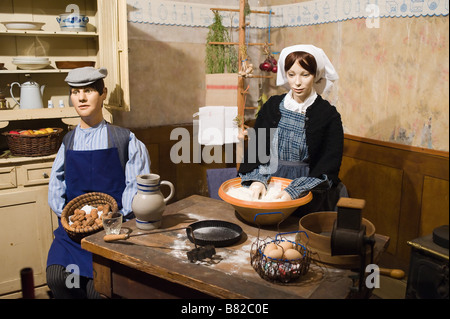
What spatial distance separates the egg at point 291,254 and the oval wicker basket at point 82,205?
0.99 m

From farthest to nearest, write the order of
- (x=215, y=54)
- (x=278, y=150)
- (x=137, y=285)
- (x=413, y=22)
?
(x=215, y=54) → (x=413, y=22) → (x=278, y=150) → (x=137, y=285)

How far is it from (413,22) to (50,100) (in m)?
2.66

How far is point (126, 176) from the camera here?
2473mm

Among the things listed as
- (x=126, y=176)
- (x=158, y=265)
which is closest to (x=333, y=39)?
(x=126, y=176)

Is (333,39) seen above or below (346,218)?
above

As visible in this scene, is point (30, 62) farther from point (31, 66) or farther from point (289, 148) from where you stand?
point (289, 148)

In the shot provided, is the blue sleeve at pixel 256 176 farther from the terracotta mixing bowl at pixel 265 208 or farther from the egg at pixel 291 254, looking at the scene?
the egg at pixel 291 254

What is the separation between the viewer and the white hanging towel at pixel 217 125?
12.4 feet

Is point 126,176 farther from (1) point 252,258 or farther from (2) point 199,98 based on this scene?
(2) point 199,98

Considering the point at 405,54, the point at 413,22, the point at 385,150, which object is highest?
the point at 413,22

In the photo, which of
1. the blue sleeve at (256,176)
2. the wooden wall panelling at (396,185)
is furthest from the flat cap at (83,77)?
the wooden wall panelling at (396,185)

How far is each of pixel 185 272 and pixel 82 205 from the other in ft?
3.26

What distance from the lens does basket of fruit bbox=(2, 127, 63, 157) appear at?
2.96 meters

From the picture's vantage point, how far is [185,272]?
1554 millimetres
